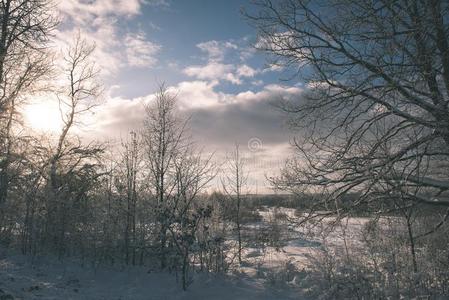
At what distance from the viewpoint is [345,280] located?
372 inches

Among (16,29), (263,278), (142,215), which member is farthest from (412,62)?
(16,29)

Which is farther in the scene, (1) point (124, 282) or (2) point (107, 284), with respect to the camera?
(1) point (124, 282)

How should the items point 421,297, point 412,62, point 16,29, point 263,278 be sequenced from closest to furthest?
point 412,62
point 421,297
point 263,278
point 16,29

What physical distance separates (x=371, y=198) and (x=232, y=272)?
18.4 ft

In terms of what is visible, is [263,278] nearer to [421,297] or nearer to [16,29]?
[421,297]

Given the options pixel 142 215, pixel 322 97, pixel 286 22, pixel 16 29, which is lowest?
pixel 142 215

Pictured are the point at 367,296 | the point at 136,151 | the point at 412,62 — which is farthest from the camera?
the point at 136,151

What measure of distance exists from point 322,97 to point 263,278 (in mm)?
6520

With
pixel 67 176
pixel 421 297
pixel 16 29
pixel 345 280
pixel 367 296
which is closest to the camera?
pixel 421 297

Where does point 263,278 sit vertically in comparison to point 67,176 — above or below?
below

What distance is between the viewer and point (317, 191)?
9.73 meters

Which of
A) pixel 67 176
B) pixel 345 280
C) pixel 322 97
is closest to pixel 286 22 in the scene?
pixel 322 97

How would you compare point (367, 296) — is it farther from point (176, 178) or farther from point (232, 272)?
point (176, 178)

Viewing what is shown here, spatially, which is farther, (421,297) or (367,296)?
(367,296)
